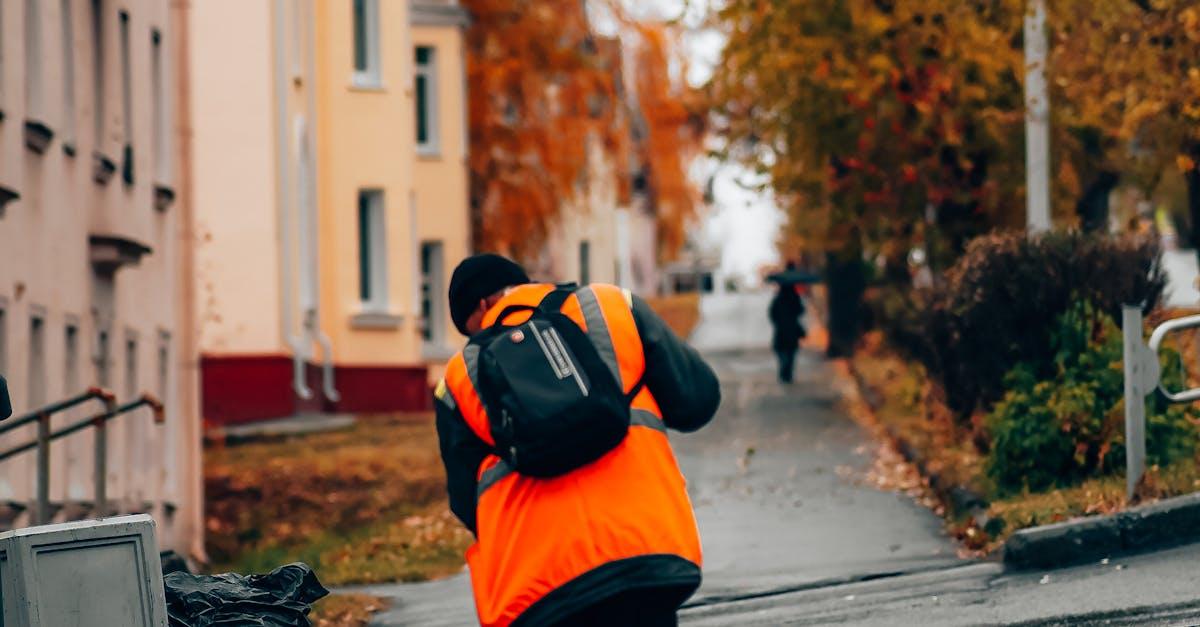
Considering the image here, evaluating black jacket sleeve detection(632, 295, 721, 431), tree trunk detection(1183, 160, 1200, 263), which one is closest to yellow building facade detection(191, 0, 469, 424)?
tree trunk detection(1183, 160, 1200, 263)

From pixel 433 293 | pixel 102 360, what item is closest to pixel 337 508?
pixel 102 360

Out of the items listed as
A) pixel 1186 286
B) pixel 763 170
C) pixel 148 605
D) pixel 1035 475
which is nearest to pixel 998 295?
pixel 1035 475

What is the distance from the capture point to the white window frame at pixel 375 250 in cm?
3812

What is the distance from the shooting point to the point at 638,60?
4500 cm

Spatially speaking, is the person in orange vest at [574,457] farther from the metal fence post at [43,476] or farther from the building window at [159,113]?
the building window at [159,113]

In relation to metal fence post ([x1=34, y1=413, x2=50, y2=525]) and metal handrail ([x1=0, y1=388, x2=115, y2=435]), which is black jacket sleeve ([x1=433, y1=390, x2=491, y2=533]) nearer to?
metal handrail ([x1=0, y1=388, x2=115, y2=435])

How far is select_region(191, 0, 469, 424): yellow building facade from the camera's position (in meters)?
33.1

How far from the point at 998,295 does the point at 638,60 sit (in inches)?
1086

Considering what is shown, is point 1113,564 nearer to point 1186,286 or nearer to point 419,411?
point 419,411

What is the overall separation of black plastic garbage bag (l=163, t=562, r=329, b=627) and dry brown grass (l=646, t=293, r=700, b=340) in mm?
52220

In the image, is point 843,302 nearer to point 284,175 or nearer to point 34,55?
point 284,175

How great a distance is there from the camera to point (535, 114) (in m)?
43.1

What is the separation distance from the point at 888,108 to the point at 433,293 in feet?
61.2

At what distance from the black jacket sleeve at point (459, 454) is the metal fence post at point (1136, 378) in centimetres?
861
